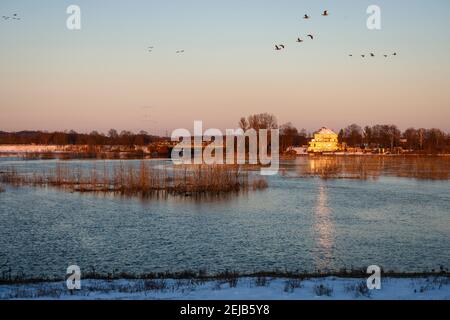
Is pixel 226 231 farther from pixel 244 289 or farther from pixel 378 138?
pixel 378 138

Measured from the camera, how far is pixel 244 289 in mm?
8414

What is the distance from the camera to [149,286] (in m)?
8.90

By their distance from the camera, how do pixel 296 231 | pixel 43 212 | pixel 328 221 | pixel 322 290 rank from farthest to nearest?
pixel 43 212 → pixel 328 221 → pixel 296 231 → pixel 322 290

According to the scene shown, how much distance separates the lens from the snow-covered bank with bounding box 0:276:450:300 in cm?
782

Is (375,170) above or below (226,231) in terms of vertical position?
above

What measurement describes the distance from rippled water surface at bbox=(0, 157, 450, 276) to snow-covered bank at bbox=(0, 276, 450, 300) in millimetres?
3534

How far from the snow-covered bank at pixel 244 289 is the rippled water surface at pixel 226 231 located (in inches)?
139

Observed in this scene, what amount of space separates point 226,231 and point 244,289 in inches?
405

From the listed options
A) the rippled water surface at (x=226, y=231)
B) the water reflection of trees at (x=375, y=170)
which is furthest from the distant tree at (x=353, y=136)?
the rippled water surface at (x=226, y=231)

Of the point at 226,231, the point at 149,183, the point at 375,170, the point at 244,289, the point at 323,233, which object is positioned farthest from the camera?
the point at 375,170

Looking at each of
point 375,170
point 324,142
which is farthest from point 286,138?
point 375,170
